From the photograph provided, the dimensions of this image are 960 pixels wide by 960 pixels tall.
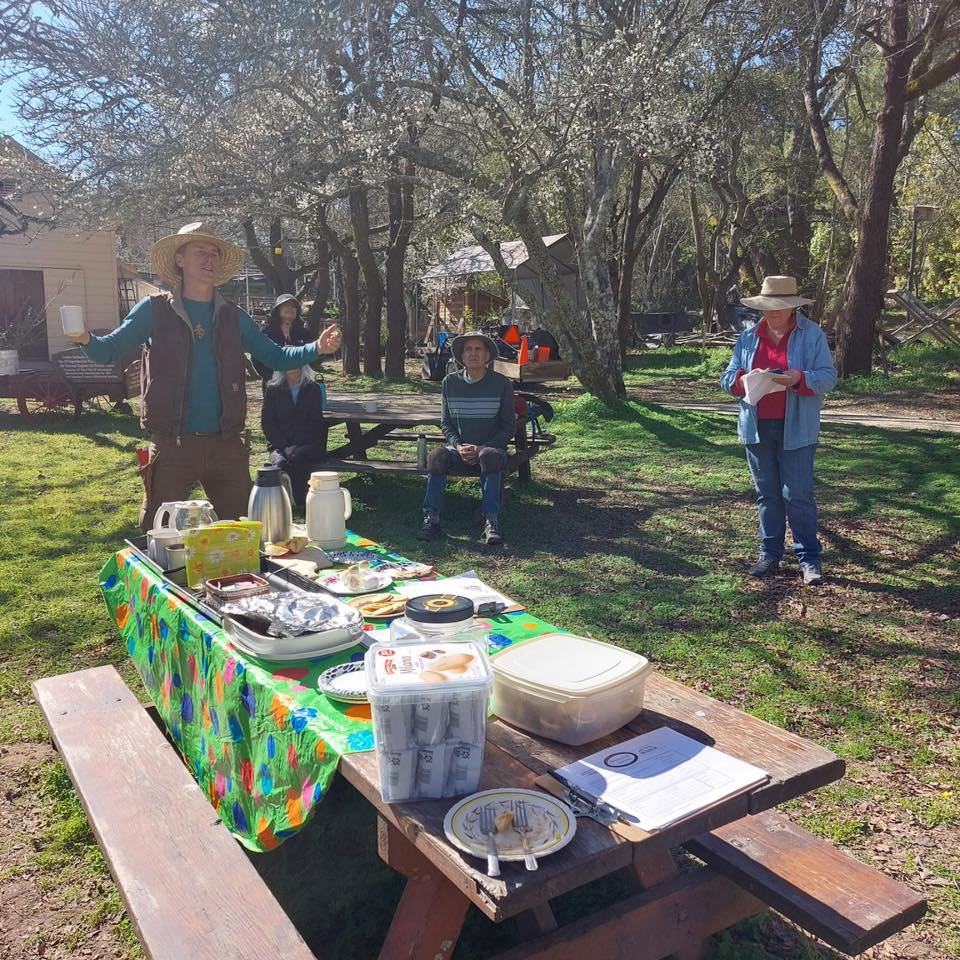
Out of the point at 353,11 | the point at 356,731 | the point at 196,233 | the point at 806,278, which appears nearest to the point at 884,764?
the point at 356,731

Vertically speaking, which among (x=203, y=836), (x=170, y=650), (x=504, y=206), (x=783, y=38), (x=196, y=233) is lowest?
(x=203, y=836)

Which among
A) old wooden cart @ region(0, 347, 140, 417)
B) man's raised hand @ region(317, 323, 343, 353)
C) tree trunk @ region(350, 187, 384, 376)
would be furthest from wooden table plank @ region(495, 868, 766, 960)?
tree trunk @ region(350, 187, 384, 376)

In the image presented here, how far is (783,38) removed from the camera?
1419cm

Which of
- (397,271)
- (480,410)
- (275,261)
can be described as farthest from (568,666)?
(275,261)

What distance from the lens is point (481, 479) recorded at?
6484 mm

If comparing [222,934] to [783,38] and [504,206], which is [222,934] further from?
[783,38]

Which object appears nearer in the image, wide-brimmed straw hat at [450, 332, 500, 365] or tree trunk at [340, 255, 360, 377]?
wide-brimmed straw hat at [450, 332, 500, 365]

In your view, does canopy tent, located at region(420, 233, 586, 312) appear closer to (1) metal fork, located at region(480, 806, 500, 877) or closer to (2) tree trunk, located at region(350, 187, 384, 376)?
(2) tree trunk, located at region(350, 187, 384, 376)

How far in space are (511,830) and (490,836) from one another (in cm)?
5

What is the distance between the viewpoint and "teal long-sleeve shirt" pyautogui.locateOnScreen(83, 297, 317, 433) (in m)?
4.12

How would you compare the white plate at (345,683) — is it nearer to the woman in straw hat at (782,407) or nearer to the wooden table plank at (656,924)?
the wooden table plank at (656,924)

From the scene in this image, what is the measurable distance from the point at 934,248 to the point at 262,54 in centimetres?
3055

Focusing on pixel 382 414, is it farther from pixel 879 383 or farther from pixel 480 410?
pixel 879 383

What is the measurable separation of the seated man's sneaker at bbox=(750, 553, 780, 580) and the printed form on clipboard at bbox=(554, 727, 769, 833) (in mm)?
3706
